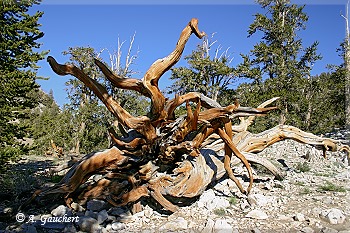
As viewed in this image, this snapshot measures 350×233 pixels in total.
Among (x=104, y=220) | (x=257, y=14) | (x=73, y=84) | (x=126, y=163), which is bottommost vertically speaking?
(x=104, y=220)

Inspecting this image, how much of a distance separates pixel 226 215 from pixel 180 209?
832mm

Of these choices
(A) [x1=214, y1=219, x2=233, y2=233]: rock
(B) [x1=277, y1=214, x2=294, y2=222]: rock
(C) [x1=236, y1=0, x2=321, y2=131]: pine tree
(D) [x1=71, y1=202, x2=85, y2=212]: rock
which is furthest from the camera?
(C) [x1=236, y1=0, x2=321, y2=131]: pine tree

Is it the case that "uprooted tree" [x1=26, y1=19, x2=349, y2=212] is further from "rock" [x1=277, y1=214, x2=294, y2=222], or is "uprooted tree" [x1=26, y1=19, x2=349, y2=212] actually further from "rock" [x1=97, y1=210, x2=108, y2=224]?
"rock" [x1=277, y1=214, x2=294, y2=222]

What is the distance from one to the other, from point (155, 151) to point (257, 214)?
216 cm

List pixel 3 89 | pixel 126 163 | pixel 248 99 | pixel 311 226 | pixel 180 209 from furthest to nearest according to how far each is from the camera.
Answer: pixel 248 99, pixel 3 89, pixel 126 163, pixel 180 209, pixel 311 226

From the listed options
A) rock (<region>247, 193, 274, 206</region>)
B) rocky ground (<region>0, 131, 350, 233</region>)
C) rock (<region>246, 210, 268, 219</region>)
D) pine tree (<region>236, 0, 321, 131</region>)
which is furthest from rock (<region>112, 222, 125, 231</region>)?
pine tree (<region>236, 0, 321, 131</region>)

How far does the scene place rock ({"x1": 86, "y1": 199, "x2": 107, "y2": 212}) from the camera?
17.4 feet

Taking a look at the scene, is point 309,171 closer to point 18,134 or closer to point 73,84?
point 18,134

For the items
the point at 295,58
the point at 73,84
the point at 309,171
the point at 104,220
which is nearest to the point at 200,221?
the point at 104,220

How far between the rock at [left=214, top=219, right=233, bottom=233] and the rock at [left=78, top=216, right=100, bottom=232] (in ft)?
5.80

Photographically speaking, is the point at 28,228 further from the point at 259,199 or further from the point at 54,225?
the point at 259,199

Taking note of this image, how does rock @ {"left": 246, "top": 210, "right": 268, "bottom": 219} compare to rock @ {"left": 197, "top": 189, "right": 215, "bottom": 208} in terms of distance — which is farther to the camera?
rock @ {"left": 197, "top": 189, "right": 215, "bottom": 208}

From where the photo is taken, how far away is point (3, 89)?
26.0 ft

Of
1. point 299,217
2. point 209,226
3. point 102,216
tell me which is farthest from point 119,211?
point 299,217
